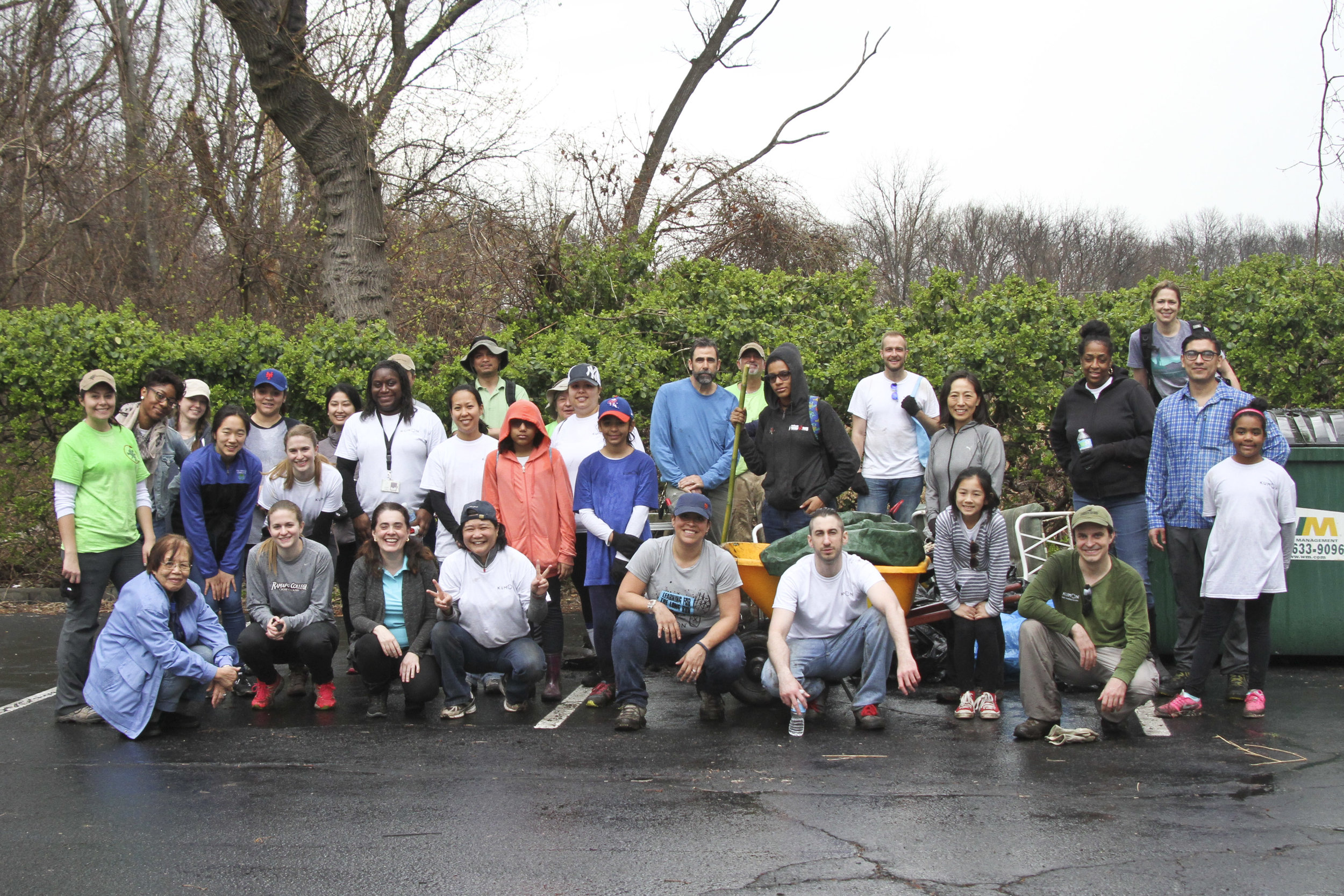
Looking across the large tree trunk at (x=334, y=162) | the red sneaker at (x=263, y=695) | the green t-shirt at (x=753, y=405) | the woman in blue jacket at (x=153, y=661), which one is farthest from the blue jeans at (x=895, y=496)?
the large tree trunk at (x=334, y=162)

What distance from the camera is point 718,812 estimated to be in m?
4.53

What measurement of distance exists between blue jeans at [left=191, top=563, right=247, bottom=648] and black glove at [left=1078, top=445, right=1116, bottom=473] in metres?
5.42

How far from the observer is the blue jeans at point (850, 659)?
589 cm

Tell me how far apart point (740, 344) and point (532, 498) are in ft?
13.4

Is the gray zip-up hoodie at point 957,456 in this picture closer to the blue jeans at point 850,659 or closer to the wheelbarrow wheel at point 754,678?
the blue jeans at point 850,659

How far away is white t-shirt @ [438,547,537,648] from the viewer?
6305 mm

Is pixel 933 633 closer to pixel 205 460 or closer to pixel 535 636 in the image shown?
pixel 535 636

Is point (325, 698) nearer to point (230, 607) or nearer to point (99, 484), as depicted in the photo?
Result: point (230, 607)

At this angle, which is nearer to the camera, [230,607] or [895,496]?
[230,607]

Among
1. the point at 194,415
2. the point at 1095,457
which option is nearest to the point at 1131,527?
the point at 1095,457

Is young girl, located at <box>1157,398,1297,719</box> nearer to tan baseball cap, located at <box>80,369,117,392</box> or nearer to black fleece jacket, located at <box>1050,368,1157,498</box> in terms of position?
black fleece jacket, located at <box>1050,368,1157,498</box>

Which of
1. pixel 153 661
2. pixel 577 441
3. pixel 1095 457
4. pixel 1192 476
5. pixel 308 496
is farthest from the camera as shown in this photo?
pixel 577 441

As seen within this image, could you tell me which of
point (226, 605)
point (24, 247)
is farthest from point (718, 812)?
point (24, 247)

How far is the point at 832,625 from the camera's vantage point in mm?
6035
